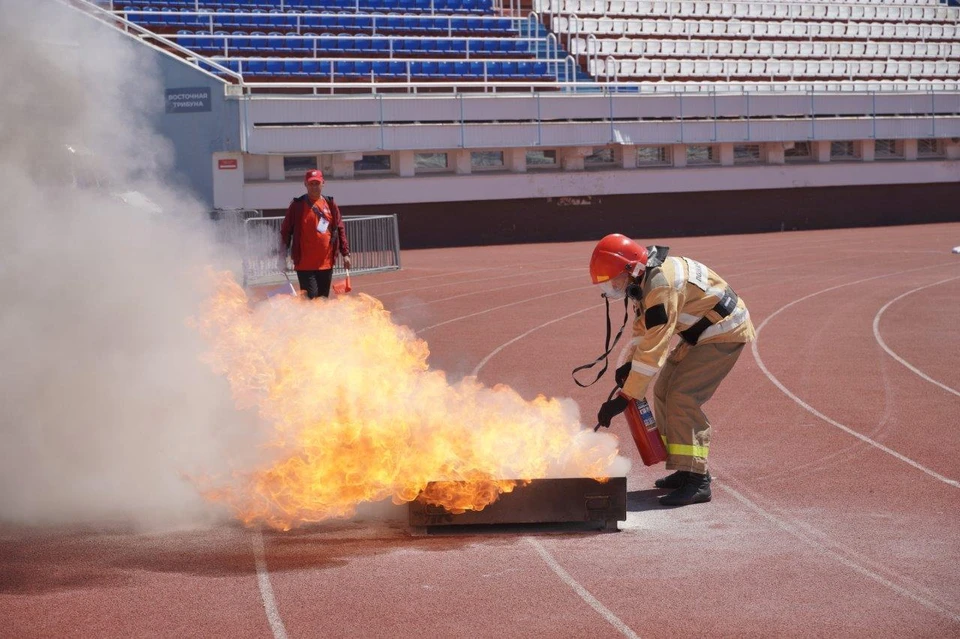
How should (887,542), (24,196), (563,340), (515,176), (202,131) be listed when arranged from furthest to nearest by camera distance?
1. (515,176)
2. (202,131)
3. (563,340)
4. (24,196)
5. (887,542)

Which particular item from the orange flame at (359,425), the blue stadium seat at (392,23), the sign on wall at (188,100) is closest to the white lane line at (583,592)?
the orange flame at (359,425)

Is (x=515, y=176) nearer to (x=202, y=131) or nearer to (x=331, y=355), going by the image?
(x=202, y=131)

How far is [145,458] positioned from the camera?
7199 millimetres

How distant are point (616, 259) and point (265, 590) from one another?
2758mm

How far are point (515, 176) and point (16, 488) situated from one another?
2311cm

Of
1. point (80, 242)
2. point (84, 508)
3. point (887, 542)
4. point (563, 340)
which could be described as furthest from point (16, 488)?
point (563, 340)

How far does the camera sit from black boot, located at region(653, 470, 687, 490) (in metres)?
7.28

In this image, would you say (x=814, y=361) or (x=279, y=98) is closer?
(x=814, y=361)

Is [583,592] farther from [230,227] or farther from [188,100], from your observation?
[188,100]

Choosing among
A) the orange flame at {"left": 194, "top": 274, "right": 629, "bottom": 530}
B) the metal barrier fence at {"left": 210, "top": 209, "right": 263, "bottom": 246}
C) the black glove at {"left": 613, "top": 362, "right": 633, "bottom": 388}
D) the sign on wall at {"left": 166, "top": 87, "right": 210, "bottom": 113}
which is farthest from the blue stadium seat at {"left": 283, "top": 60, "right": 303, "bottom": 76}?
the black glove at {"left": 613, "top": 362, "right": 633, "bottom": 388}

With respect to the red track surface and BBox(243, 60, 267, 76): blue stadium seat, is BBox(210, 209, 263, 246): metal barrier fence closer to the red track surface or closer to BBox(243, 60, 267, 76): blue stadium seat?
BBox(243, 60, 267, 76): blue stadium seat

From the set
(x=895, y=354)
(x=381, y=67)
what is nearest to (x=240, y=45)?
(x=381, y=67)

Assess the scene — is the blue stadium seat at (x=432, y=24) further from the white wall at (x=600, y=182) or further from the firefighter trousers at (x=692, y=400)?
the firefighter trousers at (x=692, y=400)

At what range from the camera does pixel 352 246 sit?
2208cm
